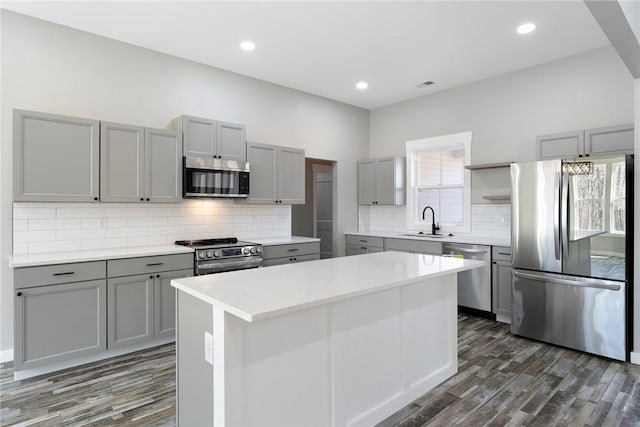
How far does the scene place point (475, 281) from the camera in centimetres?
445

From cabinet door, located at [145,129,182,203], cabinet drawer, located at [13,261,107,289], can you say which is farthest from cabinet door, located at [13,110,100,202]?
cabinet drawer, located at [13,261,107,289]

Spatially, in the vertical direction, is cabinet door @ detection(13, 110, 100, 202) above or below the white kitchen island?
above

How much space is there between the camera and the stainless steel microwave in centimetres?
387

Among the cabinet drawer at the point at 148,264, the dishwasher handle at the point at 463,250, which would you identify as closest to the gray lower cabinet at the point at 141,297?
the cabinet drawer at the point at 148,264

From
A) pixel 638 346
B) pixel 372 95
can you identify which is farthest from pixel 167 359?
pixel 372 95

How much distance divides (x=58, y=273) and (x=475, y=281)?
4313mm

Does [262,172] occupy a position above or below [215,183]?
above

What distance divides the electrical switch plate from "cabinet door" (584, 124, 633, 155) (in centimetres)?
420

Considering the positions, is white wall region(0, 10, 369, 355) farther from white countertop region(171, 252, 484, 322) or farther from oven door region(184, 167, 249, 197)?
white countertop region(171, 252, 484, 322)

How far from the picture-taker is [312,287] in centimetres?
189

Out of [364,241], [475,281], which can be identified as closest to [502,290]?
[475,281]

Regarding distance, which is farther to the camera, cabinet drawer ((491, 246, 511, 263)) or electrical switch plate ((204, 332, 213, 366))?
cabinet drawer ((491, 246, 511, 263))

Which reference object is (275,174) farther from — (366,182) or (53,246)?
(53,246)

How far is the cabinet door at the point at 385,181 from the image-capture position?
18.9ft
